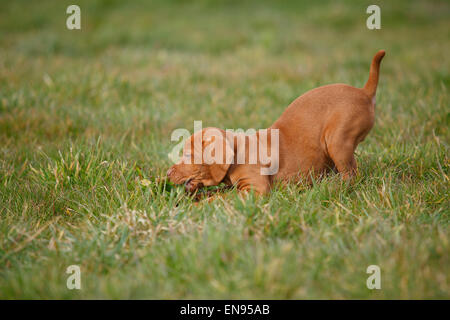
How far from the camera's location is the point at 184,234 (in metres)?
2.57

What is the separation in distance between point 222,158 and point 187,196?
38 centimetres

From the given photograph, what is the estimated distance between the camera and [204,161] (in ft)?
10.6

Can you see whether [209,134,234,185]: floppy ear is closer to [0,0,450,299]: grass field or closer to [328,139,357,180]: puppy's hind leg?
[0,0,450,299]: grass field

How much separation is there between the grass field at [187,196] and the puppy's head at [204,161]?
16 centimetres

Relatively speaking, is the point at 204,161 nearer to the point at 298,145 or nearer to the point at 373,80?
the point at 298,145

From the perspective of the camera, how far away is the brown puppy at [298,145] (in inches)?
127

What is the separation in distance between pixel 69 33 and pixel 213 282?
9.24 meters

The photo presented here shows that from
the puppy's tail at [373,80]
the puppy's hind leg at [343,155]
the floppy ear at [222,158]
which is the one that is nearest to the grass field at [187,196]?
the puppy's hind leg at [343,155]

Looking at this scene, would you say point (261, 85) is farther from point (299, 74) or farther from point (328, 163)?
point (328, 163)

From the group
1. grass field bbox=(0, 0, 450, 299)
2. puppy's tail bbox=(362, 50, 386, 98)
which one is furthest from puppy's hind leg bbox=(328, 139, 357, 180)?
puppy's tail bbox=(362, 50, 386, 98)

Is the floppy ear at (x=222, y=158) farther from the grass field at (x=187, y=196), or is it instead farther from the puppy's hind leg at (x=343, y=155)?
the puppy's hind leg at (x=343, y=155)

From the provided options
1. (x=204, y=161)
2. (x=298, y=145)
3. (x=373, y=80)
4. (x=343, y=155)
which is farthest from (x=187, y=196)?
(x=373, y=80)

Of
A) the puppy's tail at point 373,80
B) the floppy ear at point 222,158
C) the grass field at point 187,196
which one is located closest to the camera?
the grass field at point 187,196

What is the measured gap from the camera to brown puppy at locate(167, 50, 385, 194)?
3.23 m
